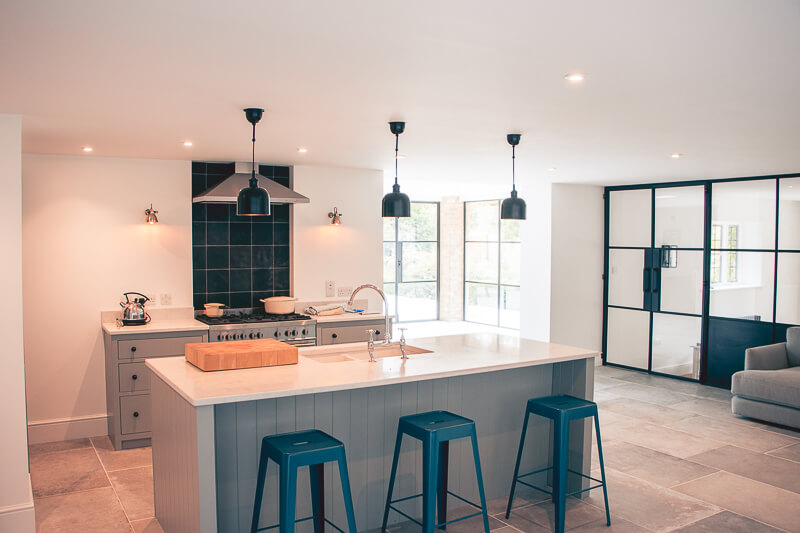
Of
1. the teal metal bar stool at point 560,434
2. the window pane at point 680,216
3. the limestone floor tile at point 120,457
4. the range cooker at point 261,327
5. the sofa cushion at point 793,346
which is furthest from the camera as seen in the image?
the window pane at point 680,216

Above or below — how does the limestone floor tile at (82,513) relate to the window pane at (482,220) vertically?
below

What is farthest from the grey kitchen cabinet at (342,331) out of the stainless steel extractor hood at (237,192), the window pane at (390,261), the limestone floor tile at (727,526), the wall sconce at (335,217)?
the window pane at (390,261)

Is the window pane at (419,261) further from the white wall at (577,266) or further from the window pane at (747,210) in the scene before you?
the window pane at (747,210)

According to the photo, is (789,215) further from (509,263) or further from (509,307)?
(509,307)

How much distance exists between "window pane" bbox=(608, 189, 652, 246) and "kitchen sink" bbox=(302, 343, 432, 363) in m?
4.63

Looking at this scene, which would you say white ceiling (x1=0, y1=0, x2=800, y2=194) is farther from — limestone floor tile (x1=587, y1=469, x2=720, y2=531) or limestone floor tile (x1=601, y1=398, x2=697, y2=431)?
limestone floor tile (x1=601, y1=398, x2=697, y2=431)

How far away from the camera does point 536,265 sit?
299 inches

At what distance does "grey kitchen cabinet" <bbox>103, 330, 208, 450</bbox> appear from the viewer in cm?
471

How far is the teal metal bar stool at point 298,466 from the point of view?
2613mm

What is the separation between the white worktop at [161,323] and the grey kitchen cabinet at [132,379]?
0.03 m

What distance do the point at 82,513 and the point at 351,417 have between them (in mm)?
1783

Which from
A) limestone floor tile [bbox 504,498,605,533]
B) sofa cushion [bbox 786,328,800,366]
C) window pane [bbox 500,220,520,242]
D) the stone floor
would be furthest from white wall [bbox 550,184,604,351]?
→ limestone floor tile [bbox 504,498,605,533]

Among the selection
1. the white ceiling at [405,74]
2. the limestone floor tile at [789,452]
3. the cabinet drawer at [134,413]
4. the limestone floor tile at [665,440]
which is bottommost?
the limestone floor tile at [789,452]

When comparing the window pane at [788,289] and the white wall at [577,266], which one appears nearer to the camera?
the window pane at [788,289]
